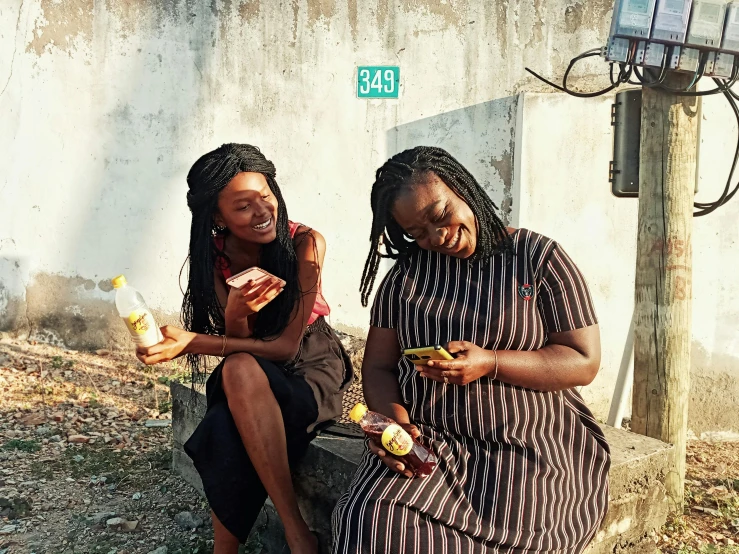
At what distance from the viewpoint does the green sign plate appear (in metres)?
5.88

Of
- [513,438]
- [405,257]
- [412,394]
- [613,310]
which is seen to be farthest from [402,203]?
[613,310]

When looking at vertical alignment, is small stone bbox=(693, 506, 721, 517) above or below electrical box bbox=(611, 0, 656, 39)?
below

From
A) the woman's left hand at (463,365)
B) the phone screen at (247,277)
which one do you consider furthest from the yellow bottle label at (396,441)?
the phone screen at (247,277)

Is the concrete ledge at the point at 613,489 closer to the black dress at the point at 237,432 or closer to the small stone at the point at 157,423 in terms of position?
the black dress at the point at 237,432

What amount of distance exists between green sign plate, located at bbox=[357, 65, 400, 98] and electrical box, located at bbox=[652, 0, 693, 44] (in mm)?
2860

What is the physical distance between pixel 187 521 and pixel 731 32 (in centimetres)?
323

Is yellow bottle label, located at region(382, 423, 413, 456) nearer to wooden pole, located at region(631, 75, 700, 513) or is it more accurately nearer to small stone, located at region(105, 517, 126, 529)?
wooden pole, located at region(631, 75, 700, 513)

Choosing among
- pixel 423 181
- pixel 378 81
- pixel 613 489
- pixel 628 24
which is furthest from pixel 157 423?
pixel 628 24

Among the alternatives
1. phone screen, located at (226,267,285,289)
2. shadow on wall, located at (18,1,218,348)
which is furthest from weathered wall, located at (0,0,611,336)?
phone screen, located at (226,267,285,289)

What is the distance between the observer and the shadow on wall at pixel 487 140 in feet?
19.0

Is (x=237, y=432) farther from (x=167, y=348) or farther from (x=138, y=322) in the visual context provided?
(x=138, y=322)

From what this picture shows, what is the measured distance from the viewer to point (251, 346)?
3047 mm

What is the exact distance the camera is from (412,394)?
8.60 ft

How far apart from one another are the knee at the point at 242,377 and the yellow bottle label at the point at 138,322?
0.33 metres
